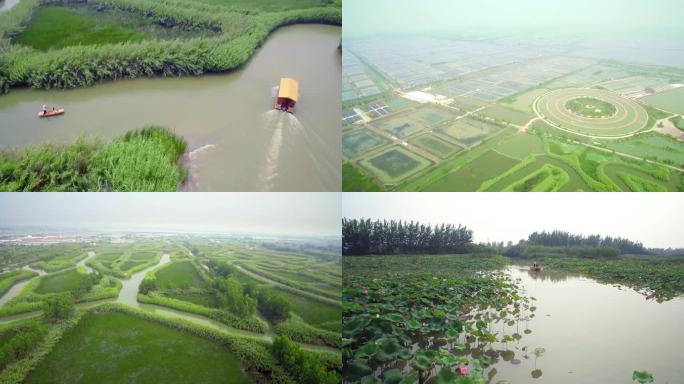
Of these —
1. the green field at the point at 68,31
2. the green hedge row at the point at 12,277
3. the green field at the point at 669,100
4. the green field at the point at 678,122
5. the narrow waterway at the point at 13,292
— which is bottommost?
the narrow waterway at the point at 13,292

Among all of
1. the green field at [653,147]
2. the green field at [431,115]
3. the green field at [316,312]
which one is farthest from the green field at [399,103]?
the green field at [316,312]

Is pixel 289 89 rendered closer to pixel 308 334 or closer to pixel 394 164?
pixel 394 164

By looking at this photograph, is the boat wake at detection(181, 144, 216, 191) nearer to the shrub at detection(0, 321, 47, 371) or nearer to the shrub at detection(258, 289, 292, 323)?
the shrub at detection(258, 289, 292, 323)

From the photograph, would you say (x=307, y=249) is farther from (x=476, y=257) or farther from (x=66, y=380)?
(x=66, y=380)

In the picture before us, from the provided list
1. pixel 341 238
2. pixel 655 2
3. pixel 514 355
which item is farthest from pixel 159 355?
pixel 655 2

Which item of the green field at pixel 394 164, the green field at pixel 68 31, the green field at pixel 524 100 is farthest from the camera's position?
the green field at pixel 524 100

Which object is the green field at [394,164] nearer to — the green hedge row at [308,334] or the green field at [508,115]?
the green field at [508,115]

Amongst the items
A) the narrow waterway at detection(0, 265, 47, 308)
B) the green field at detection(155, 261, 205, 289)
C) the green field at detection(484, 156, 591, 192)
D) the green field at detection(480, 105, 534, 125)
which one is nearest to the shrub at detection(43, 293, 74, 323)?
the narrow waterway at detection(0, 265, 47, 308)
